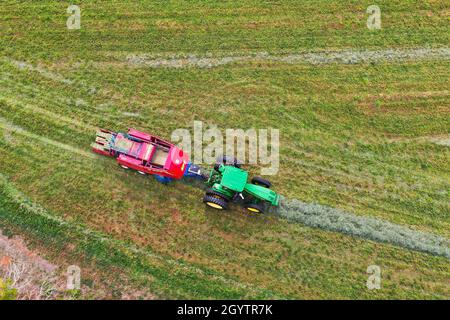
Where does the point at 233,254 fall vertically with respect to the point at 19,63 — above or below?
below

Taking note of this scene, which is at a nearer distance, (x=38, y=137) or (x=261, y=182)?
(x=261, y=182)

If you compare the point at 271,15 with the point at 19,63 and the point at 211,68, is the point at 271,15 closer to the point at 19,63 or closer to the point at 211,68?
the point at 211,68

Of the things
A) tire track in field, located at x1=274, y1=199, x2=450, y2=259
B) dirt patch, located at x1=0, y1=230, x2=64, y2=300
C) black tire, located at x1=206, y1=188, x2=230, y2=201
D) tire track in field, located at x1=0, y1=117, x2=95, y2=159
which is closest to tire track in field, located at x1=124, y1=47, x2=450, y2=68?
tire track in field, located at x1=0, y1=117, x2=95, y2=159

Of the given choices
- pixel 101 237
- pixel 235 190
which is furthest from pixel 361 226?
pixel 101 237

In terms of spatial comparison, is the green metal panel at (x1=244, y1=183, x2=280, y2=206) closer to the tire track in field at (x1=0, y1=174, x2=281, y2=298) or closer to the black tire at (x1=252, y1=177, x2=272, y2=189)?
the black tire at (x1=252, y1=177, x2=272, y2=189)

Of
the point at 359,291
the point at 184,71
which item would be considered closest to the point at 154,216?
the point at 184,71

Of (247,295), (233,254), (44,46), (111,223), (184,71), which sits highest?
(44,46)

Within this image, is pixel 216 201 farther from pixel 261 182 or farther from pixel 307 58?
pixel 307 58
